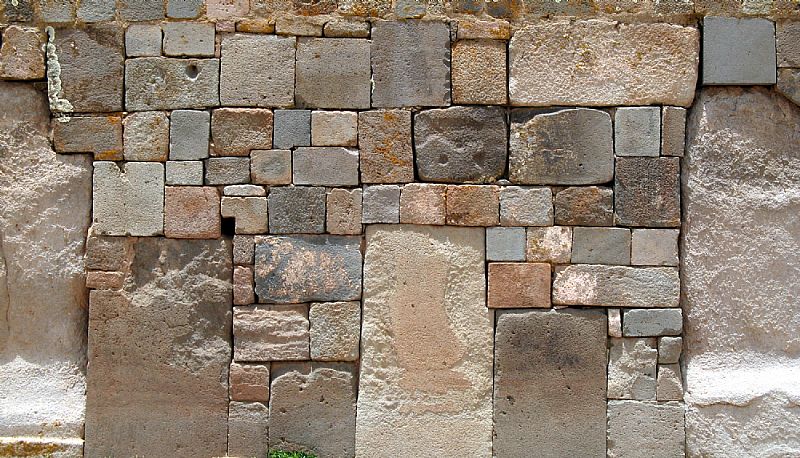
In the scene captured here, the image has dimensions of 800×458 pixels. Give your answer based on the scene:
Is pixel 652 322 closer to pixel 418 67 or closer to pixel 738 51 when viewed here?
pixel 738 51

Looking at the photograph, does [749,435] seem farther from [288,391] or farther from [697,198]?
[288,391]

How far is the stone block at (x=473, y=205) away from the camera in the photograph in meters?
4.34

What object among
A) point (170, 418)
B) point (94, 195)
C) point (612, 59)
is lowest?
point (170, 418)

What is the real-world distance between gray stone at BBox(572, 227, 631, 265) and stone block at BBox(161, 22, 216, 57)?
2.49 m

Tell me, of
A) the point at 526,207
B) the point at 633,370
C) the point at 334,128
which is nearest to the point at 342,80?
the point at 334,128

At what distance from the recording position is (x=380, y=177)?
4.35 metres

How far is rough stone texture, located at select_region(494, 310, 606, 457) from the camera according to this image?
4328 millimetres

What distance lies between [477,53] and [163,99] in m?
1.92

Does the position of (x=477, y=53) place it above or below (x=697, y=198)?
above

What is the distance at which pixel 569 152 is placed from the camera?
4.34m

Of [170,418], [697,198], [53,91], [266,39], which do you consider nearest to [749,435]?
[697,198]

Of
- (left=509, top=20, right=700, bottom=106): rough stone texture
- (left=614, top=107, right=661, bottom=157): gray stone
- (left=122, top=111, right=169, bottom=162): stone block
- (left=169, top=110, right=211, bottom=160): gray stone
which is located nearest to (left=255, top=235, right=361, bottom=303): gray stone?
(left=169, top=110, right=211, bottom=160): gray stone

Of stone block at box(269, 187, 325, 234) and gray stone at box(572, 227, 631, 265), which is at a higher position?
stone block at box(269, 187, 325, 234)

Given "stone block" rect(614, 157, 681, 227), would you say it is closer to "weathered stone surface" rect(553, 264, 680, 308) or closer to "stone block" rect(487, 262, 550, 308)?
"weathered stone surface" rect(553, 264, 680, 308)
